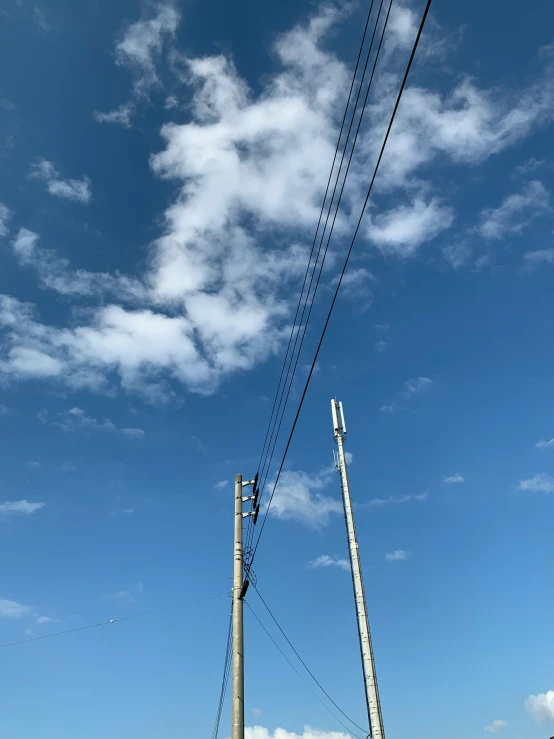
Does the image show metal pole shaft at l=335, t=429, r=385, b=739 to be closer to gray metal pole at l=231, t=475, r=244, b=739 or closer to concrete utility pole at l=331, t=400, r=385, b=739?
concrete utility pole at l=331, t=400, r=385, b=739

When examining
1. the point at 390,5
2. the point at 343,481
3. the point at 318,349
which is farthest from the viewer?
the point at 343,481

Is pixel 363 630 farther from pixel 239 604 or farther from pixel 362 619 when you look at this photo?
pixel 239 604

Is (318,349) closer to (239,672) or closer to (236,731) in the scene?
(239,672)

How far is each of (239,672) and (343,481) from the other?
616 centimetres

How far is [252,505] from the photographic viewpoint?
19031 mm

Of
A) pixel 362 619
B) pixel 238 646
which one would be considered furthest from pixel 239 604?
pixel 362 619

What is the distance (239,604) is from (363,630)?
3861 millimetres

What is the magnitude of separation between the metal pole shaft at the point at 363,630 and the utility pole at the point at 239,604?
11.2 ft

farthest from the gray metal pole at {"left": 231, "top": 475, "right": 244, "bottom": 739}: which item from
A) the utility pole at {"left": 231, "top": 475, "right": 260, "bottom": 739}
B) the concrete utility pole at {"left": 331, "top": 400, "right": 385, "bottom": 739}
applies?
the concrete utility pole at {"left": 331, "top": 400, "right": 385, "bottom": 739}

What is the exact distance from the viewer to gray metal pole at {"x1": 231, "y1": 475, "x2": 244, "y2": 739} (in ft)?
44.5

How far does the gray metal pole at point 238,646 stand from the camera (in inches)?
534

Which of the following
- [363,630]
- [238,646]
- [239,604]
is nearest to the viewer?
[363,630]

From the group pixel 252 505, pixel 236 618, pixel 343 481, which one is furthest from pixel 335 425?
pixel 236 618

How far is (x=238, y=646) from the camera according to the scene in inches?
568
